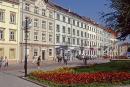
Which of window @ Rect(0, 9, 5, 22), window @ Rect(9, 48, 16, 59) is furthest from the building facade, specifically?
window @ Rect(0, 9, 5, 22)

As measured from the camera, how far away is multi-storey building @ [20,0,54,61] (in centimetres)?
6595

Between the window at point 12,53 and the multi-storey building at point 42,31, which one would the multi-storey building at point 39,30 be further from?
the window at point 12,53

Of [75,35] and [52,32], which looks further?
[75,35]

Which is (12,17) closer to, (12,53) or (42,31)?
(12,53)

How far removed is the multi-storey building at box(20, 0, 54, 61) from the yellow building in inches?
72.2

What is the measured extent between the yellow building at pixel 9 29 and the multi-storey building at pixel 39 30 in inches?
72.2

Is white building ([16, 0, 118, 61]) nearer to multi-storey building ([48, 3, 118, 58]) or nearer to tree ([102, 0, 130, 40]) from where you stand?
multi-storey building ([48, 3, 118, 58])

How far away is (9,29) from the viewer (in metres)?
59.5

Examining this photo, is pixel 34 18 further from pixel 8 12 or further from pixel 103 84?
pixel 103 84

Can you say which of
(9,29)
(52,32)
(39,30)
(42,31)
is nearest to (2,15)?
(9,29)

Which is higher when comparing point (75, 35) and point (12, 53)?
point (75, 35)

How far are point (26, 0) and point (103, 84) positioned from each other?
164ft

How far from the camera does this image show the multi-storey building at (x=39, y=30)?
216 feet

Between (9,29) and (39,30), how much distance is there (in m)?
13.4
